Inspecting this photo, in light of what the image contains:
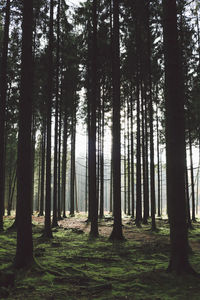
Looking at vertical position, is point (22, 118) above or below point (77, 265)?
above

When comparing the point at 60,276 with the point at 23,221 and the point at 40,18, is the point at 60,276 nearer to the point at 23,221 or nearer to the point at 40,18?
the point at 23,221

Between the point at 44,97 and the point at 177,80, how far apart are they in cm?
1217

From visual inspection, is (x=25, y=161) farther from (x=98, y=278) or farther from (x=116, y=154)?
(x=116, y=154)

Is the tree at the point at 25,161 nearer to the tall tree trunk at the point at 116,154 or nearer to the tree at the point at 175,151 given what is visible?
the tree at the point at 175,151

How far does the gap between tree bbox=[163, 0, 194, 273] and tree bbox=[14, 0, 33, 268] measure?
3.34 m

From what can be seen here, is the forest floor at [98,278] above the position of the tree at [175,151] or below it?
below

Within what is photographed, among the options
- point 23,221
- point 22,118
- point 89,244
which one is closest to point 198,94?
point 89,244

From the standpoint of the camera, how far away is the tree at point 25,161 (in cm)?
571

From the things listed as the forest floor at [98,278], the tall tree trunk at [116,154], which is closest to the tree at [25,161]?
the forest floor at [98,278]

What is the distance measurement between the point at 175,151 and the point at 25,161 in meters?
3.58

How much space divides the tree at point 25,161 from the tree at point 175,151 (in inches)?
132

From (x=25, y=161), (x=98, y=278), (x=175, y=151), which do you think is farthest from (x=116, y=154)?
(x=98, y=278)

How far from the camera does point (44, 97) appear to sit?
16031 mm

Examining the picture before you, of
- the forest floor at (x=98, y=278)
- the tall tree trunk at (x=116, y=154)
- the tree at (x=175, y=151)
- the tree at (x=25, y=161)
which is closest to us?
the forest floor at (x=98, y=278)
